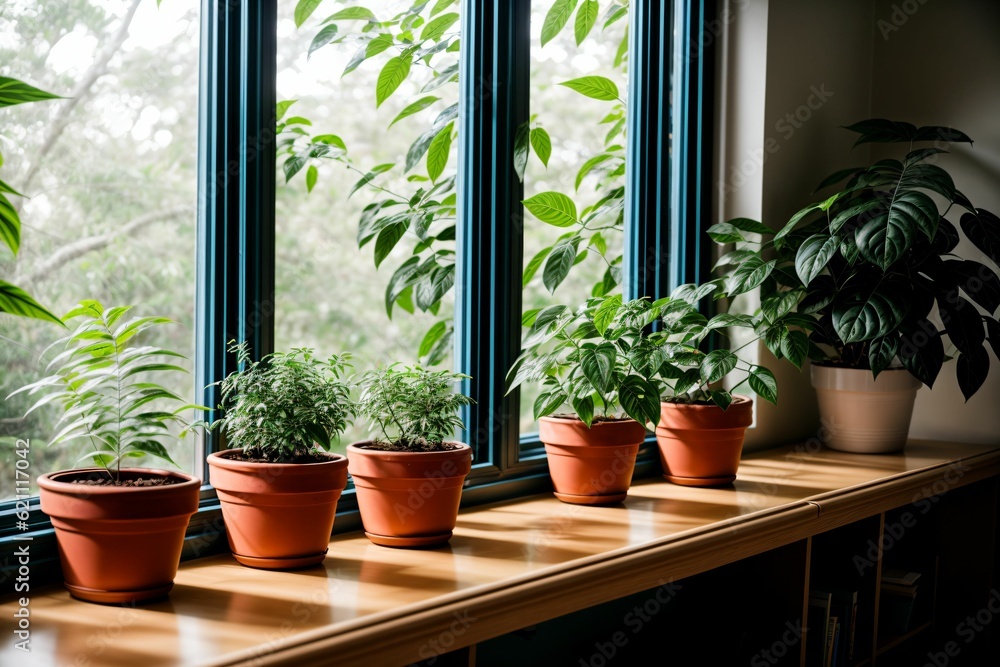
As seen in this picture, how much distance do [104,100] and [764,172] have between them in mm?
2369

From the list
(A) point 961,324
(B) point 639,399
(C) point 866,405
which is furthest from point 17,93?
(C) point 866,405

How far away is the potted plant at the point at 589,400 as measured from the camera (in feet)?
6.43

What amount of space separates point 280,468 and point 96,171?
9.19 ft

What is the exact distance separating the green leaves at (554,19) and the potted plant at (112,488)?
1.35 metres

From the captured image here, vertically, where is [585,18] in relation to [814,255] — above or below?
above
